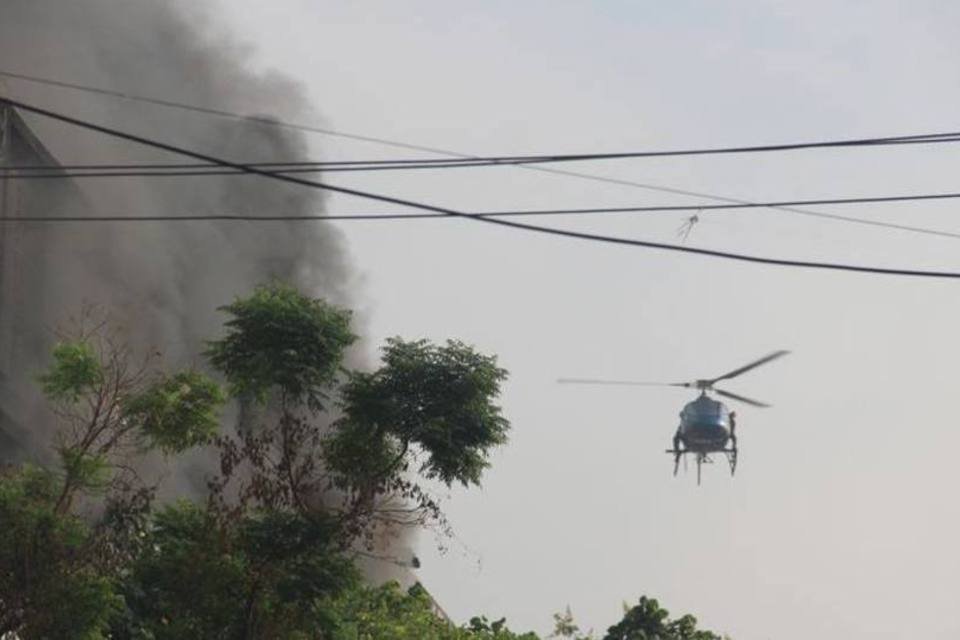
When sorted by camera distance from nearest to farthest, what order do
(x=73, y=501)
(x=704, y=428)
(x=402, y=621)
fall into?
(x=73, y=501) → (x=402, y=621) → (x=704, y=428)

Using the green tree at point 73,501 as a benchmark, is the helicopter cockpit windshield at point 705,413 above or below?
above

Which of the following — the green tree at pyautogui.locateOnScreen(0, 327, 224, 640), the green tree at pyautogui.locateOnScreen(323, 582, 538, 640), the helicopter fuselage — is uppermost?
the helicopter fuselage

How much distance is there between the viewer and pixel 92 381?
94.0 ft

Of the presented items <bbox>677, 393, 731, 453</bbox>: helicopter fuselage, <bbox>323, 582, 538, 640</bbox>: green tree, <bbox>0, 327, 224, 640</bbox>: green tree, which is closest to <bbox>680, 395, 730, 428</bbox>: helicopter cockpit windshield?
<bbox>677, 393, 731, 453</bbox>: helicopter fuselage

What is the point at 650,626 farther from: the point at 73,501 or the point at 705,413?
the point at 73,501

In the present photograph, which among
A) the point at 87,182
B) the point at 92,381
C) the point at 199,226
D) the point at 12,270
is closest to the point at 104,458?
the point at 92,381

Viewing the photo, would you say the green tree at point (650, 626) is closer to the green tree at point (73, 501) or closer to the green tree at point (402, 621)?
the green tree at point (402, 621)

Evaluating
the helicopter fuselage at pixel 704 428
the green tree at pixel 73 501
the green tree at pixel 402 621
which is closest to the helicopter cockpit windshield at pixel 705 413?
the helicopter fuselage at pixel 704 428

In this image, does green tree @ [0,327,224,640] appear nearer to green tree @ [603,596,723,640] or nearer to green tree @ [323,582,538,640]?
green tree @ [323,582,538,640]

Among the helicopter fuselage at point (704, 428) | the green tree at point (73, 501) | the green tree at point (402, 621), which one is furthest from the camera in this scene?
the helicopter fuselage at point (704, 428)

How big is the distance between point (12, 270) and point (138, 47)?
20.3m

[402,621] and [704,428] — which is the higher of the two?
[704,428]

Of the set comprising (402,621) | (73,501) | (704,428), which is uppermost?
(704,428)

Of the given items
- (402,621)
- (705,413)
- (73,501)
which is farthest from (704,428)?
(73,501)
